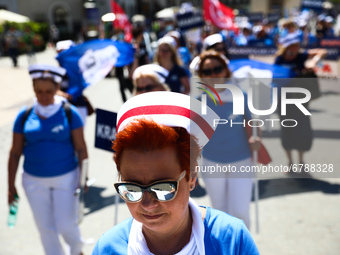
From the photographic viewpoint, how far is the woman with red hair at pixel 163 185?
1.57 m

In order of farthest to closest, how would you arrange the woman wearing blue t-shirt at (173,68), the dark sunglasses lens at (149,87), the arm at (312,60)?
the arm at (312,60), the woman wearing blue t-shirt at (173,68), the dark sunglasses lens at (149,87)

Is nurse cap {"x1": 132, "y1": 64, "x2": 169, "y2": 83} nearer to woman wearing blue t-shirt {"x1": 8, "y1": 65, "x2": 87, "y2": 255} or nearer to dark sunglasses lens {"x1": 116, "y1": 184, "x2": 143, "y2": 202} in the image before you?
woman wearing blue t-shirt {"x1": 8, "y1": 65, "x2": 87, "y2": 255}

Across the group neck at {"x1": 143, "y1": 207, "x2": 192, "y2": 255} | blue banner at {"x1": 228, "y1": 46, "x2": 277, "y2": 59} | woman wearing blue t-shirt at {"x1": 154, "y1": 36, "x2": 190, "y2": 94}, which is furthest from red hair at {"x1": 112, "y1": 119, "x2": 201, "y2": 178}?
blue banner at {"x1": 228, "y1": 46, "x2": 277, "y2": 59}

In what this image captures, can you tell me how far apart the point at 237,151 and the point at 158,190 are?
7.51ft

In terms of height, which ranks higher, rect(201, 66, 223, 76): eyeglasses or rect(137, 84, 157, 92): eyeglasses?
rect(201, 66, 223, 76): eyeglasses

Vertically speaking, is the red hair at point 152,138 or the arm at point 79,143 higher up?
the red hair at point 152,138

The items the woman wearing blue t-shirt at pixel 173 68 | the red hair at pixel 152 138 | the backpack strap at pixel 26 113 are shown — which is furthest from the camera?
the woman wearing blue t-shirt at pixel 173 68

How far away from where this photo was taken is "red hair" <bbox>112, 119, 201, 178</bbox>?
1.55 m

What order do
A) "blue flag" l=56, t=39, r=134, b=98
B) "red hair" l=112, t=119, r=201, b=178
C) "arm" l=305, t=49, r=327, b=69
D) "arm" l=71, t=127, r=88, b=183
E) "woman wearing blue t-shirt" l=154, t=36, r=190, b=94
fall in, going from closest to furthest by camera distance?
"red hair" l=112, t=119, r=201, b=178
"arm" l=71, t=127, r=88, b=183
"blue flag" l=56, t=39, r=134, b=98
"woman wearing blue t-shirt" l=154, t=36, r=190, b=94
"arm" l=305, t=49, r=327, b=69

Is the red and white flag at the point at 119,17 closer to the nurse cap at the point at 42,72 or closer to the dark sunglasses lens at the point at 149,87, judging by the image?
the dark sunglasses lens at the point at 149,87

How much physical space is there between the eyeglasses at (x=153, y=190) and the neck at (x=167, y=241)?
0.18 metres

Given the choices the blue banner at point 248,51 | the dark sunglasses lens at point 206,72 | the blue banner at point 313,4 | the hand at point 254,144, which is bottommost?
the hand at point 254,144

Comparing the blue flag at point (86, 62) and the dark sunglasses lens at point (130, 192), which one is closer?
the dark sunglasses lens at point (130, 192)

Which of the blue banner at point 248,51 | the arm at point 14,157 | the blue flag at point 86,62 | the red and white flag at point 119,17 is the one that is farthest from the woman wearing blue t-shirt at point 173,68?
the red and white flag at point 119,17
